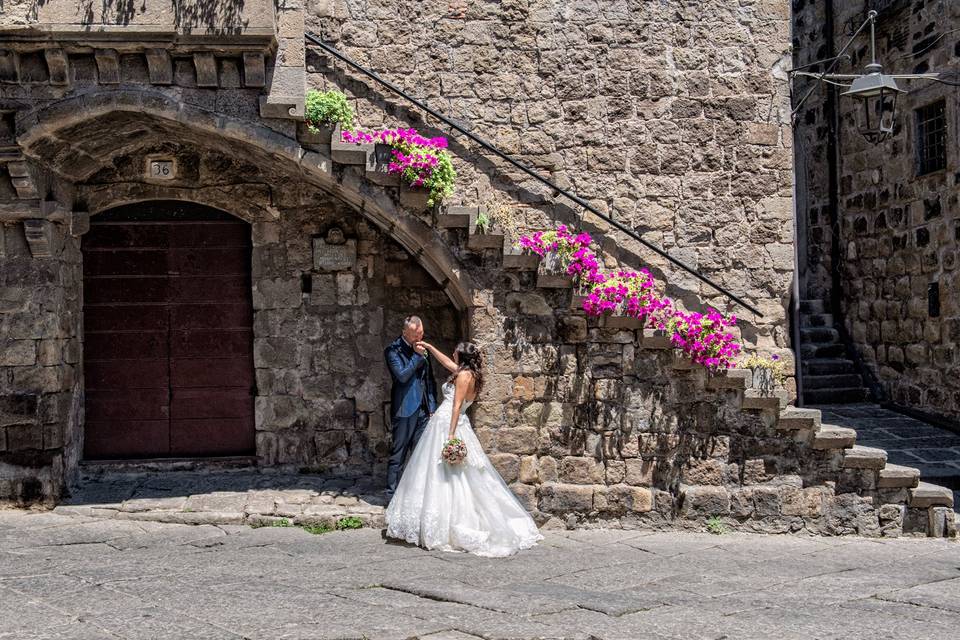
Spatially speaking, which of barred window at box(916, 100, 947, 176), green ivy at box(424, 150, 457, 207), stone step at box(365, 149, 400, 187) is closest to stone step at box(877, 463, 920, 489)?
barred window at box(916, 100, 947, 176)

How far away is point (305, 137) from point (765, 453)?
4631 millimetres

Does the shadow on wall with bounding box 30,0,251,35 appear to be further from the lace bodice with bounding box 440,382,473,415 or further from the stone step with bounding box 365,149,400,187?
the lace bodice with bounding box 440,382,473,415

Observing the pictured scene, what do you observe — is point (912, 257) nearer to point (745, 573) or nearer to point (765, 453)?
point (765, 453)

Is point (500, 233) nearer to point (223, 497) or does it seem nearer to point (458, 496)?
point (458, 496)

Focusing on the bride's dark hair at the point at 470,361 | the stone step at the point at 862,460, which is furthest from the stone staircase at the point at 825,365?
the bride's dark hair at the point at 470,361

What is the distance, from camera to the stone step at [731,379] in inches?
335

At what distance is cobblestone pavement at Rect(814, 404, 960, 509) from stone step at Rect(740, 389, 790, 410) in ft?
7.51

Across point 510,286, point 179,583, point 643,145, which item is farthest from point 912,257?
point 179,583

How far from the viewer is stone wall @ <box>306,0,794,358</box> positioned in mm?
9242

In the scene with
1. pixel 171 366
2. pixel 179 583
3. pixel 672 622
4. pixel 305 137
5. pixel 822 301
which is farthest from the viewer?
pixel 822 301

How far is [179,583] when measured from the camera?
6.53m

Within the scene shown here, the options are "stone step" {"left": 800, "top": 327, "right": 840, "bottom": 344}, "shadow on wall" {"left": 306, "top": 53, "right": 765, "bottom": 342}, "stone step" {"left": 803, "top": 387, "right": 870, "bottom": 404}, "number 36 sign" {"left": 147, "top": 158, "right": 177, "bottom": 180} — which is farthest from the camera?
"stone step" {"left": 800, "top": 327, "right": 840, "bottom": 344}

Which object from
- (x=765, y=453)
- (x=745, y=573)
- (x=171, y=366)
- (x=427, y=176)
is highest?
(x=427, y=176)

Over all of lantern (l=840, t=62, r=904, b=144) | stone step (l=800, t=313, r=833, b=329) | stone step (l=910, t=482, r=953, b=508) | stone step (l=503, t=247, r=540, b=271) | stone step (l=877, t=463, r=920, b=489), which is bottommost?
stone step (l=910, t=482, r=953, b=508)
